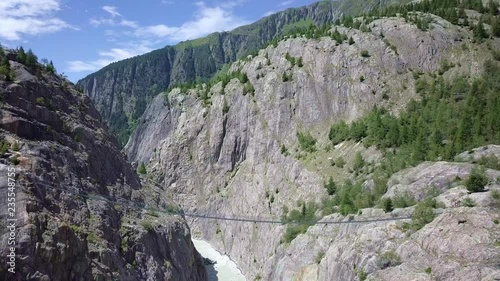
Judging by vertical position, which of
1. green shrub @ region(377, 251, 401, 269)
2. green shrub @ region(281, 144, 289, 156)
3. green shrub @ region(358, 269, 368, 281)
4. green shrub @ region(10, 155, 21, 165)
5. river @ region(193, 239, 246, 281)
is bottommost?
river @ region(193, 239, 246, 281)

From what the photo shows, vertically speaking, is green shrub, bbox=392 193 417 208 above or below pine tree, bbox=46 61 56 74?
below

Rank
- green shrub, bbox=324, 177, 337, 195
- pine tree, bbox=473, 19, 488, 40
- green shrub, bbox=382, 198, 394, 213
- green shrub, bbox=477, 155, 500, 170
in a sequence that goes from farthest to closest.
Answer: pine tree, bbox=473, 19, 488, 40, green shrub, bbox=324, 177, 337, 195, green shrub, bbox=382, 198, 394, 213, green shrub, bbox=477, 155, 500, 170

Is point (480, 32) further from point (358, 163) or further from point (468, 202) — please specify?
point (468, 202)

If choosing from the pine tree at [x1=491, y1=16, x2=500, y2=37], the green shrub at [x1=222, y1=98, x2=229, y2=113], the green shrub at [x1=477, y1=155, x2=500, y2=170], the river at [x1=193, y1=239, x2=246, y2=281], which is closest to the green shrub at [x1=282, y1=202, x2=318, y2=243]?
the river at [x1=193, y1=239, x2=246, y2=281]

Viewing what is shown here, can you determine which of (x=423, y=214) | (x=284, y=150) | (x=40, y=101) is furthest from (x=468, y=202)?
(x=284, y=150)

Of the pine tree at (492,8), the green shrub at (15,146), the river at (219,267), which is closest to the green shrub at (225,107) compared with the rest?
the river at (219,267)

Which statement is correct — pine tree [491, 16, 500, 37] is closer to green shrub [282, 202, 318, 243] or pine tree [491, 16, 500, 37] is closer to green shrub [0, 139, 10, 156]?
green shrub [282, 202, 318, 243]

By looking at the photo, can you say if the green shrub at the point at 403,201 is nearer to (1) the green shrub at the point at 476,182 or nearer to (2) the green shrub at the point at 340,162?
(1) the green shrub at the point at 476,182
